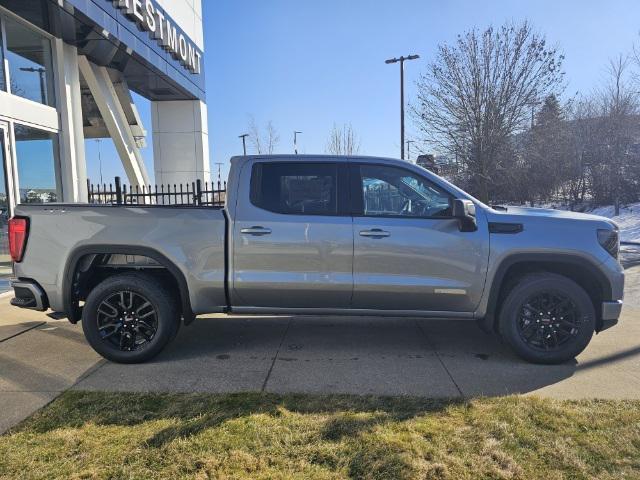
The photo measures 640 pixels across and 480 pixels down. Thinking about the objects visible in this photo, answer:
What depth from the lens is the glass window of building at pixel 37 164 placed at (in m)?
8.48

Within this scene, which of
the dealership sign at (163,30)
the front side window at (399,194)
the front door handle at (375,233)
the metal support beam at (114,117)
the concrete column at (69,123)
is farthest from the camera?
the metal support beam at (114,117)

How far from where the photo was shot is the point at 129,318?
15.0 ft

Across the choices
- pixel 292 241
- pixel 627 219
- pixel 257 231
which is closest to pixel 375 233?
pixel 292 241

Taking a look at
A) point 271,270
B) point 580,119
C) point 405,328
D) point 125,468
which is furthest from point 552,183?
point 125,468

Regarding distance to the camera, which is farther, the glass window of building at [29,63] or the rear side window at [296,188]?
the glass window of building at [29,63]

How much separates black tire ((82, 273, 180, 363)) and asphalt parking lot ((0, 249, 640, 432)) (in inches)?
6.7

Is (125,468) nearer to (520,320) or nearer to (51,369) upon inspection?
(51,369)

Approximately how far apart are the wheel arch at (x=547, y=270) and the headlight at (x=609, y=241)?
0.22m

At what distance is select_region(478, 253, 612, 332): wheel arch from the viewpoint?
4367 mm

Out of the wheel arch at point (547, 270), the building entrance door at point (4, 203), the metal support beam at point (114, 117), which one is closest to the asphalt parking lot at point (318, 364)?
the wheel arch at point (547, 270)

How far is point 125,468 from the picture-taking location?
2.81 metres

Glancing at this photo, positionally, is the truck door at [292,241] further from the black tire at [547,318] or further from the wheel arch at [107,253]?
the black tire at [547,318]

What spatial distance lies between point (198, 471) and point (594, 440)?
8.30 feet

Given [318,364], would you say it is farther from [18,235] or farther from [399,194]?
[18,235]
